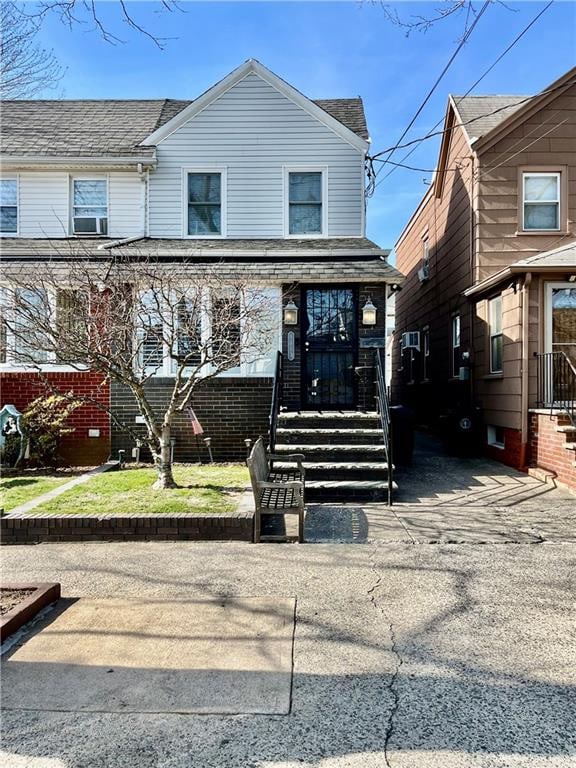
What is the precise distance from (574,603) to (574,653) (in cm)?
89

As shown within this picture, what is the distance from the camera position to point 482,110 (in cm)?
1334

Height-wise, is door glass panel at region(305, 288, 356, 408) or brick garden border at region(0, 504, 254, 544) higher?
door glass panel at region(305, 288, 356, 408)

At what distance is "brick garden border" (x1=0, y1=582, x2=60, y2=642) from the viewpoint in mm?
3578

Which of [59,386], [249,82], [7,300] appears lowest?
[59,386]

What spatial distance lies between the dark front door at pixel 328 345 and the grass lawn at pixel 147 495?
246 cm

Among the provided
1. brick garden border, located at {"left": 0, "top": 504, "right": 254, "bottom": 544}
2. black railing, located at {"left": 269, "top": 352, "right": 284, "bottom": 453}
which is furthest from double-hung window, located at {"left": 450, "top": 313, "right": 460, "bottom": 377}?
brick garden border, located at {"left": 0, "top": 504, "right": 254, "bottom": 544}

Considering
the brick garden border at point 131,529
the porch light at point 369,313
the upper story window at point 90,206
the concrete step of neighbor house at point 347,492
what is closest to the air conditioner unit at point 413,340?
the porch light at point 369,313

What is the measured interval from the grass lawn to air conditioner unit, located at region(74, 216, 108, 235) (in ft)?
19.2

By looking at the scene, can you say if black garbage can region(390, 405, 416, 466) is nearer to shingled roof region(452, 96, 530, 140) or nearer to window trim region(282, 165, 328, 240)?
window trim region(282, 165, 328, 240)

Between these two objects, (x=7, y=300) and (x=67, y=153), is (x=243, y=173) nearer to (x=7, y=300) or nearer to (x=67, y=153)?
(x=67, y=153)

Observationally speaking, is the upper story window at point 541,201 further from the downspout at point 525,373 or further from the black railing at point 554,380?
the black railing at point 554,380

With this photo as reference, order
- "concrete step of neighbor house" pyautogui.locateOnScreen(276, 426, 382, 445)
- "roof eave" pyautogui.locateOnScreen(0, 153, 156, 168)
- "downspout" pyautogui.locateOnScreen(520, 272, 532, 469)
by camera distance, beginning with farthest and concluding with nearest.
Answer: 1. "roof eave" pyautogui.locateOnScreen(0, 153, 156, 168)
2. "downspout" pyautogui.locateOnScreen(520, 272, 532, 469)
3. "concrete step of neighbor house" pyautogui.locateOnScreen(276, 426, 382, 445)

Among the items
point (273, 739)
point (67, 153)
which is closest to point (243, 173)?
point (67, 153)

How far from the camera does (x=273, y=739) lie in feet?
8.36
